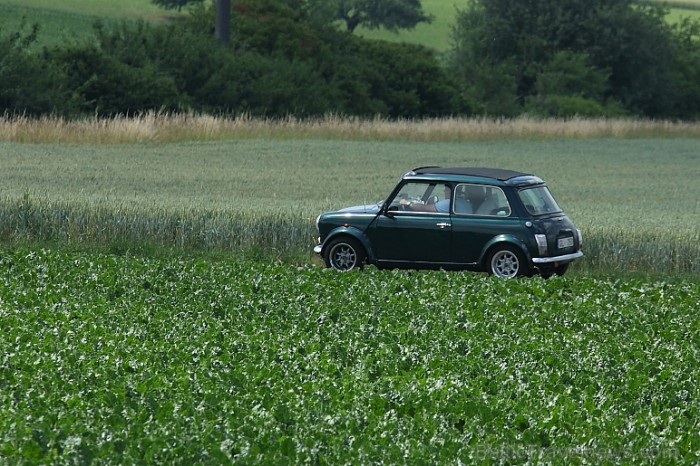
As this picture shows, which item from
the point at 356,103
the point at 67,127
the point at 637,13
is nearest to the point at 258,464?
the point at 67,127

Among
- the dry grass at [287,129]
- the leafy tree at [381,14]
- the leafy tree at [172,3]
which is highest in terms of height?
the leafy tree at [381,14]

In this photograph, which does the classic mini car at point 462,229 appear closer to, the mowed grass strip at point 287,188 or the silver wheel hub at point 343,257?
the silver wheel hub at point 343,257

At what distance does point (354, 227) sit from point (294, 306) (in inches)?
168

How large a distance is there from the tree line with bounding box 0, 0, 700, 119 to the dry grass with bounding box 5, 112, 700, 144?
5.96 feet

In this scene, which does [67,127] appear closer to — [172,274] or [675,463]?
[172,274]

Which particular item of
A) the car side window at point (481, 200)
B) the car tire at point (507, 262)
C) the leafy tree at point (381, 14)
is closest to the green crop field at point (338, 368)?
the car tire at point (507, 262)

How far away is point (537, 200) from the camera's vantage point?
61.0 ft

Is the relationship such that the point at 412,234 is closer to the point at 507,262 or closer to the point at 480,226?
the point at 480,226

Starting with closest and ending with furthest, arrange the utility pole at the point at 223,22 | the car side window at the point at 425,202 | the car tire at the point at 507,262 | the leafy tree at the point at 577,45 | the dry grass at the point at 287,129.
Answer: the car tire at the point at 507,262 < the car side window at the point at 425,202 < the dry grass at the point at 287,129 < the utility pole at the point at 223,22 < the leafy tree at the point at 577,45

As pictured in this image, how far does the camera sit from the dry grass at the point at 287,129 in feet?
129

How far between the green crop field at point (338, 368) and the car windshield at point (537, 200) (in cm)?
176

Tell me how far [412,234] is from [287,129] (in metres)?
27.8

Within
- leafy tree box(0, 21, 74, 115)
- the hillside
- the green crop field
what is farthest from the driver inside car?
the hillside

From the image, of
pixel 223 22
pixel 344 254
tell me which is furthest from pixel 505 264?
pixel 223 22
